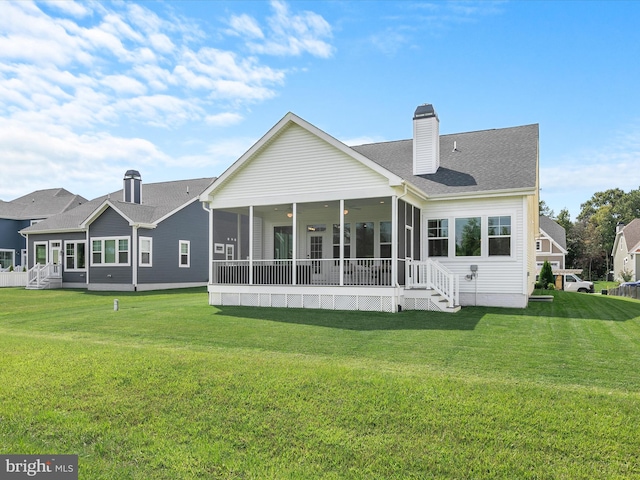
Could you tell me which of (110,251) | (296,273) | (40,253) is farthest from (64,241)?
(296,273)

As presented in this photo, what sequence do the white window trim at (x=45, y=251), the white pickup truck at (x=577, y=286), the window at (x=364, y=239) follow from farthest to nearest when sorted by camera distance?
the white pickup truck at (x=577, y=286) → the white window trim at (x=45, y=251) → the window at (x=364, y=239)

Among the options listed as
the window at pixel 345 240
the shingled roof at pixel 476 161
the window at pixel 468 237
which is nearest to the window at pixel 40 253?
the window at pixel 345 240

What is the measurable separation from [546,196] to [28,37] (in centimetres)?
Answer: 6807

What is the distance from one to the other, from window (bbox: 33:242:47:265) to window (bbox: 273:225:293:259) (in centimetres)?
1667

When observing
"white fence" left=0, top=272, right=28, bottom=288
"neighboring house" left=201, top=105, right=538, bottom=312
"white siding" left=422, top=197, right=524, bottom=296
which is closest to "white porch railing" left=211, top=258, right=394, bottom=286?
"neighboring house" left=201, top=105, right=538, bottom=312

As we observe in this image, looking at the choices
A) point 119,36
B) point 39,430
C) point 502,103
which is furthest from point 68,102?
point 502,103

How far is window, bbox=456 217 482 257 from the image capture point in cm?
1408

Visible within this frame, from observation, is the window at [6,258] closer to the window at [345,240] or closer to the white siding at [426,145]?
the window at [345,240]

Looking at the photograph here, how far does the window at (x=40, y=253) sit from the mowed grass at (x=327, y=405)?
2001cm

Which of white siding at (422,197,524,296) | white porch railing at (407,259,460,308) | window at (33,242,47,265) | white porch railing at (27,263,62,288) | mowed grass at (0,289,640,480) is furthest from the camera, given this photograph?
window at (33,242,47,265)

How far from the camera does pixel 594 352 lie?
288 inches

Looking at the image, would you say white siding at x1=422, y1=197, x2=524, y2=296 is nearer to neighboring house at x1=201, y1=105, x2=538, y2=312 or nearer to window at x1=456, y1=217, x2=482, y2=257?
neighboring house at x1=201, y1=105, x2=538, y2=312

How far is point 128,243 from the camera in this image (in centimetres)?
2225

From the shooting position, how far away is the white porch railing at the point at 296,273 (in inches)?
513
